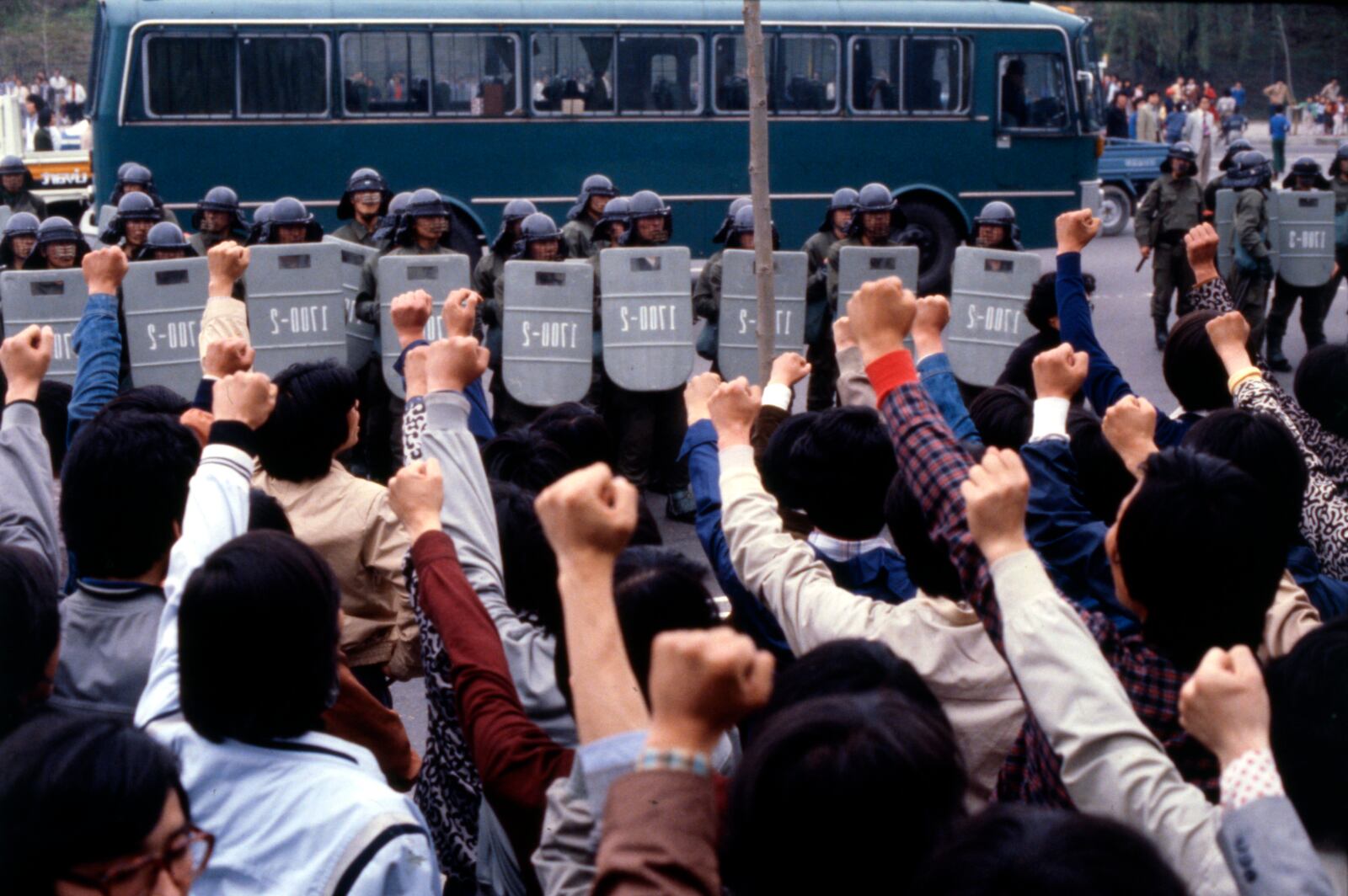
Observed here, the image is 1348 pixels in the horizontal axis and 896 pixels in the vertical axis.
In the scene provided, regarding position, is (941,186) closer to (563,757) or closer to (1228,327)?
(1228,327)

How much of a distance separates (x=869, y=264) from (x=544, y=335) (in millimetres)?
1839

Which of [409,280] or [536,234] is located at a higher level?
[536,234]

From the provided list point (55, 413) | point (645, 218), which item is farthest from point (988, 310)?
point (55, 413)

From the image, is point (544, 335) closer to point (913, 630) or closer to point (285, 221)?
point (285, 221)

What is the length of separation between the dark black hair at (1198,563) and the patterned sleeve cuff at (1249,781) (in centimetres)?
44

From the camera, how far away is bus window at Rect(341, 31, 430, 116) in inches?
568

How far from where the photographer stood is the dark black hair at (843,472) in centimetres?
284

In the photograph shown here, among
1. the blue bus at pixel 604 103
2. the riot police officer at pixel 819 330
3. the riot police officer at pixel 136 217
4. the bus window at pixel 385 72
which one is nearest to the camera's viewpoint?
the riot police officer at pixel 819 330

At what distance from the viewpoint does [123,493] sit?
261cm

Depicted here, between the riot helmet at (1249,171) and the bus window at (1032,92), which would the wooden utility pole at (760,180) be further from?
the bus window at (1032,92)

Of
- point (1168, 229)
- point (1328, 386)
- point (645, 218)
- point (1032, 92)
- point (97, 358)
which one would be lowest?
point (1328, 386)

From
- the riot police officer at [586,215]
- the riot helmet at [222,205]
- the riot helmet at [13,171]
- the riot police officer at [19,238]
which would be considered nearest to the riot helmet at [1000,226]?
the riot police officer at [586,215]

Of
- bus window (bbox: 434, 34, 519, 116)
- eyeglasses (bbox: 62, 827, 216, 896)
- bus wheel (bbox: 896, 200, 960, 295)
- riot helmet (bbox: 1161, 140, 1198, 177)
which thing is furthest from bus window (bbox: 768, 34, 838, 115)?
eyeglasses (bbox: 62, 827, 216, 896)

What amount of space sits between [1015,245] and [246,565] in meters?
7.24
